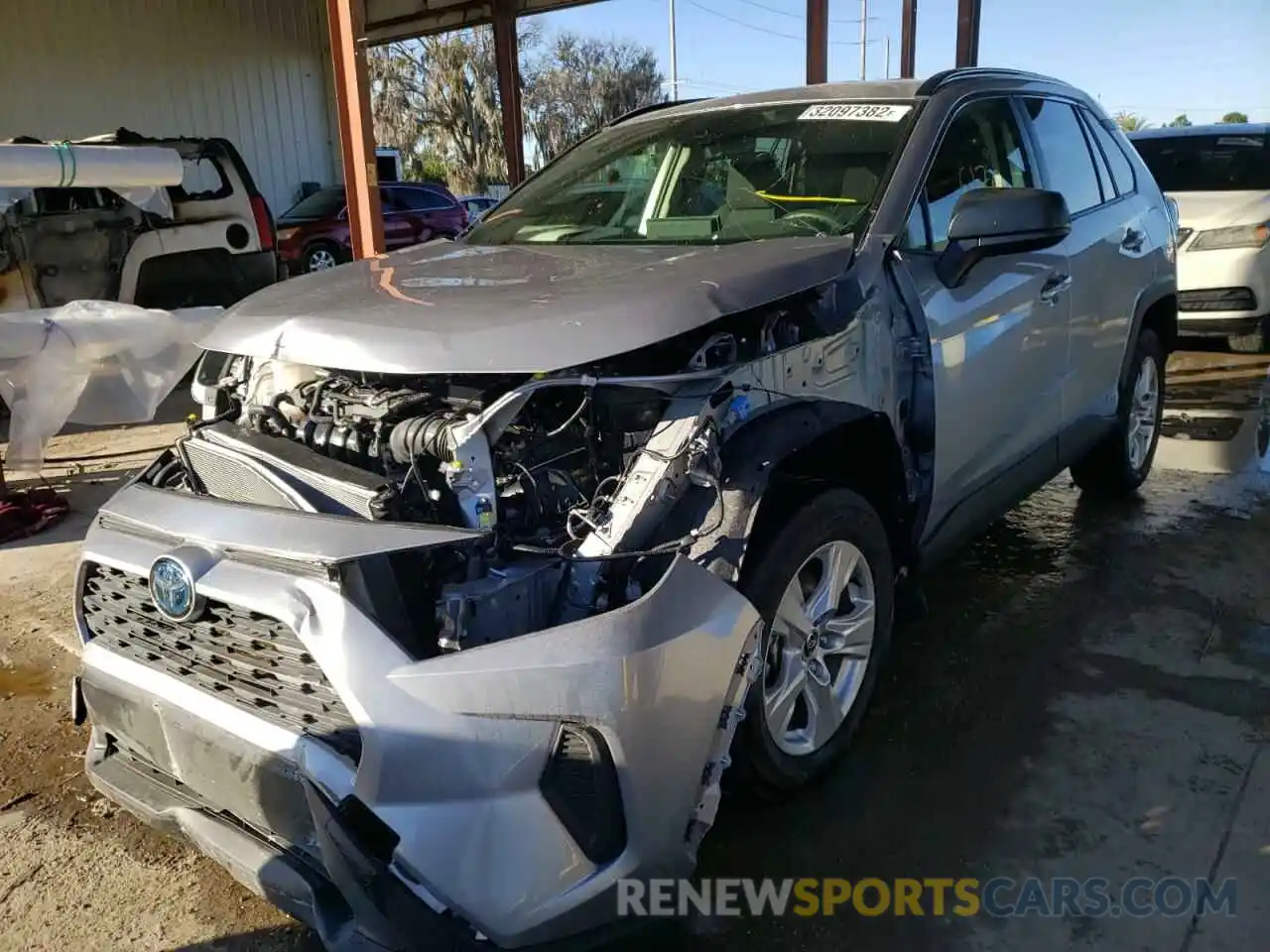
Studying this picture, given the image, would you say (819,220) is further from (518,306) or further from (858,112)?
(518,306)

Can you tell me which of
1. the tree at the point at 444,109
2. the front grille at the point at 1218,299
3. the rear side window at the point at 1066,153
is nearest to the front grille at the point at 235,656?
the rear side window at the point at 1066,153

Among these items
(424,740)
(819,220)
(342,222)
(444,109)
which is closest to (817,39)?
(819,220)

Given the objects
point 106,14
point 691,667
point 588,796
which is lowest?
point 588,796

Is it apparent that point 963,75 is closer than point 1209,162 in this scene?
Yes

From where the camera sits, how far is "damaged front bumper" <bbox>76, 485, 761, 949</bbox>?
182cm

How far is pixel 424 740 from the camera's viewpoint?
5.97ft

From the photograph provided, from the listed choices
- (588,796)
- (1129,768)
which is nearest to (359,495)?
(588,796)

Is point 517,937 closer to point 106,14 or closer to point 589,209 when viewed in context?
point 589,209

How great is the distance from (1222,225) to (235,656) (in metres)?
8.67

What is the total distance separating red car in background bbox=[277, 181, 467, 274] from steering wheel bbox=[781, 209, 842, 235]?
36.4 ft

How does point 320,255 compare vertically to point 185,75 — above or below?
below

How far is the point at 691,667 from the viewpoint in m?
1.96

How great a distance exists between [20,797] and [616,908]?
2.00 meters

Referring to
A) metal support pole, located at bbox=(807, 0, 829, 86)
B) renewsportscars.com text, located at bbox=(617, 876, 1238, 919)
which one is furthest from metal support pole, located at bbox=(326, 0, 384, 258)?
renewsportscars.com text, located at bbox=(617, 876, 1238, 919)
